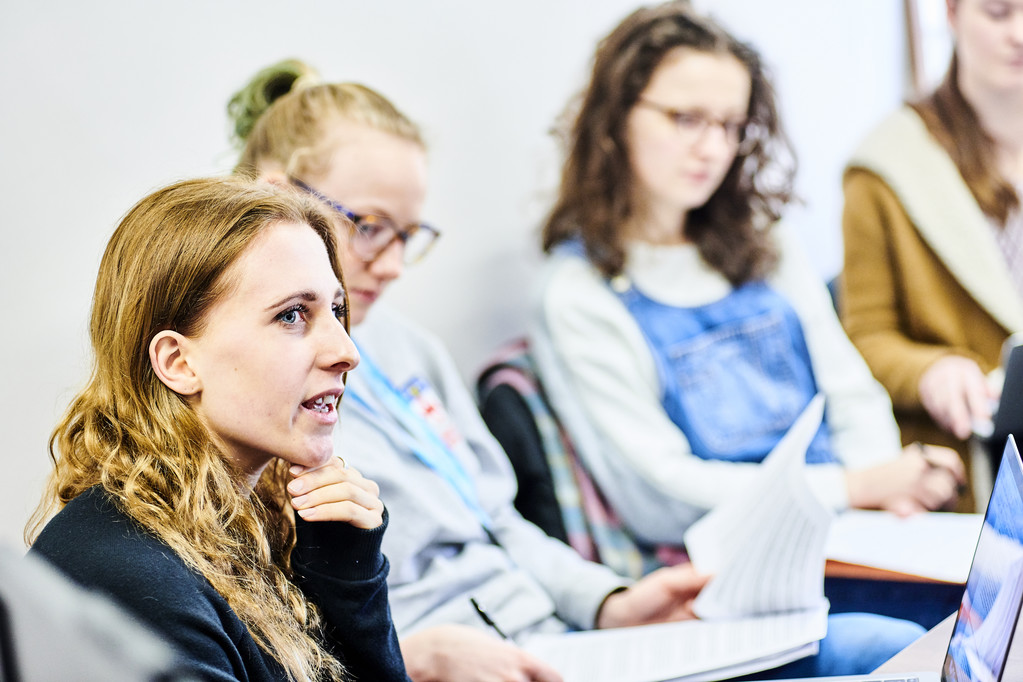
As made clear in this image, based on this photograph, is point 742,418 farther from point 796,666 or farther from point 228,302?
point 228,302

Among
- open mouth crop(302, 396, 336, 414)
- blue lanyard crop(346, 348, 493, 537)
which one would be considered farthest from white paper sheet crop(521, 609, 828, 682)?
open mouth crop(302, 396, 336, 414)

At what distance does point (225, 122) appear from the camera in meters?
1.55

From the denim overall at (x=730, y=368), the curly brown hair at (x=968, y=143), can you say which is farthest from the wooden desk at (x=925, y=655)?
the curly brown hair at (x=968, y=143)

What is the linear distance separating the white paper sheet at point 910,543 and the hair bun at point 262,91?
1.01m

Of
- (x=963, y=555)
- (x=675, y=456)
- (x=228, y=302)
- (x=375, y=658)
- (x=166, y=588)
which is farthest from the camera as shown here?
(x=675, y=456)

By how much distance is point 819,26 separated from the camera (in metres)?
2.85

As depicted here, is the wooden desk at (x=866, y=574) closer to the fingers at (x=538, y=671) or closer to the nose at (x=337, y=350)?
the fingers at (x=538, y=671)

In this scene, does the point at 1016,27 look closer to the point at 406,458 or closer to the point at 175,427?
the point at 406,458

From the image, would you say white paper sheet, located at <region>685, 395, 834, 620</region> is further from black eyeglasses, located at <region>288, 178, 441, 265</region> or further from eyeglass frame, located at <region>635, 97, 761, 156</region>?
eyeglass frame, located at <region>635, 97, 761, 156</region>

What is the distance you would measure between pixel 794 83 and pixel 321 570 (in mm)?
2313

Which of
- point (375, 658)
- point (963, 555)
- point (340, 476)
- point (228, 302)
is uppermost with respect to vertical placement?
point (228, 302)

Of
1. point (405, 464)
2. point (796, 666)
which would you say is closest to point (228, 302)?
point (405, 464)

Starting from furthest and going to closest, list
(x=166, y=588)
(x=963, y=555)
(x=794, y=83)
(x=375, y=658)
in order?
(x=794, y=83) < (x=963, y=555) < (x=375, y=658) < (x=166, y=588)

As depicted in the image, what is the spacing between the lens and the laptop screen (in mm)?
672
